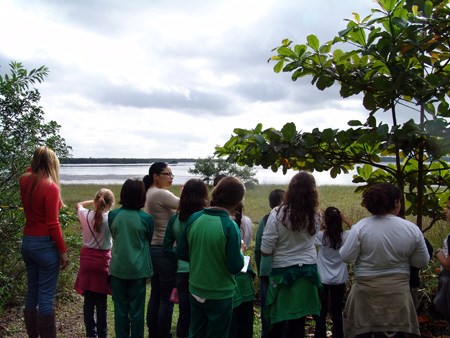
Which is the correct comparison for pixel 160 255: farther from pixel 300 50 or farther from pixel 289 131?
pixel 300 50

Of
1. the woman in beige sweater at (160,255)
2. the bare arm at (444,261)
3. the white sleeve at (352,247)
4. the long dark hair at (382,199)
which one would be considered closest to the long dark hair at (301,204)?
the white sleeve at (352,247)

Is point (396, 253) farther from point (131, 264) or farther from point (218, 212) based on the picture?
point (131, 264)

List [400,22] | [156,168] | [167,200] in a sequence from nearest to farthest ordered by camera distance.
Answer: [400,22] → [167,200] → [156,168]

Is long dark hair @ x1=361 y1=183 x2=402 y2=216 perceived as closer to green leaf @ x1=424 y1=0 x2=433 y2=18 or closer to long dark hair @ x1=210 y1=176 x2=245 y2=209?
long dark hair @ x1=210 y1=176 x2=245 y2=209

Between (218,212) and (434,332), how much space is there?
3.29 m

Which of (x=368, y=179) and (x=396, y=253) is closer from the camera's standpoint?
(x=396, y=253)

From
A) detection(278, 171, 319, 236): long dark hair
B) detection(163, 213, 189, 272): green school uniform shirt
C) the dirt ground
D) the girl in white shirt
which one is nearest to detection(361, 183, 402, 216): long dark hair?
detection(278, 171, 319, 236): long dark hair

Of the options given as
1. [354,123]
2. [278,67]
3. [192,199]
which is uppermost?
[278,67]

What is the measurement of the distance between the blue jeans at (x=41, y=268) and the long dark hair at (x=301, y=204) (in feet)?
6.90

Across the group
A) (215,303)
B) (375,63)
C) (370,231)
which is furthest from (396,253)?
(375,63)

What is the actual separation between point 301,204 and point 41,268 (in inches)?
93.8

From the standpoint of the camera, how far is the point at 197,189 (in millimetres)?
3564

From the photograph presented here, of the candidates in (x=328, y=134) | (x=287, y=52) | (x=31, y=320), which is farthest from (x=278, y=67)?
(x=31, y=320)

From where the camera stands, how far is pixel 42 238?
3.54 metres
